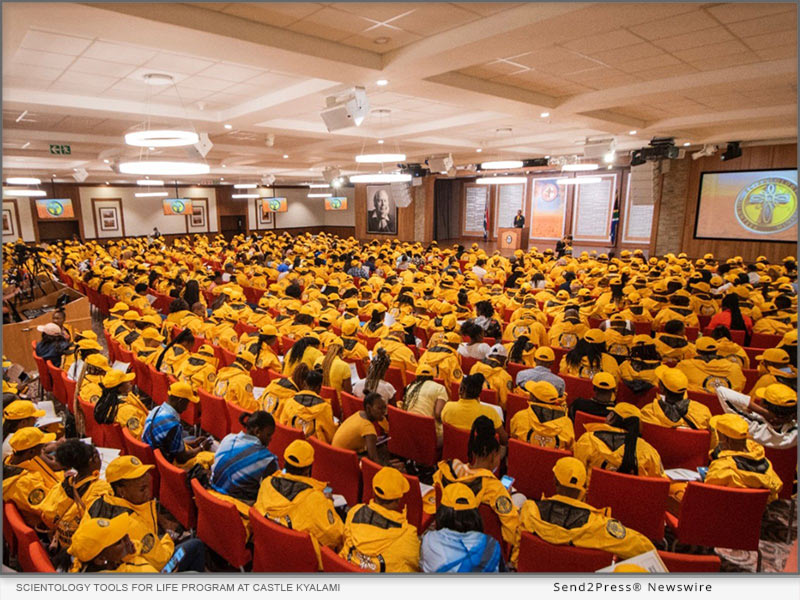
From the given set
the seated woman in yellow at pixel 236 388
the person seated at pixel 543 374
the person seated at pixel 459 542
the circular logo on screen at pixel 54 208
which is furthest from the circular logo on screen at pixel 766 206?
the circular logo on screen at pixel 54 208

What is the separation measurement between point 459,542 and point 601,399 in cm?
231

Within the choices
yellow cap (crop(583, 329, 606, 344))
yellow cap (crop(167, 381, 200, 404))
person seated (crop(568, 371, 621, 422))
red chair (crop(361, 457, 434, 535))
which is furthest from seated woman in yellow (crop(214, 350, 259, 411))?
yellow cap (crop(583, 329, 606, 344))

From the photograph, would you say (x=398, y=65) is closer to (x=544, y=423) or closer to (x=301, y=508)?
(x=544, y=423)

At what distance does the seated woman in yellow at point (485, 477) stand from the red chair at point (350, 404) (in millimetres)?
1411

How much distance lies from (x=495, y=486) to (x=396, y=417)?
143cm

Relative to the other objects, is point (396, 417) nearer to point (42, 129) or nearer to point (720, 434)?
point (720, 434)

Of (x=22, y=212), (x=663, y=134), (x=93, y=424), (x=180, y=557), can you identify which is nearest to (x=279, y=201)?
(x=22, y=212)

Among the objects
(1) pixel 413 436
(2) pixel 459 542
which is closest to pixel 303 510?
(2) pixel 459 542

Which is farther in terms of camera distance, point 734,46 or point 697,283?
point 697,283

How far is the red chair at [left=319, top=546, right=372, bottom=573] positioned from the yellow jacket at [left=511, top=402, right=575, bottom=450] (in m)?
1.83

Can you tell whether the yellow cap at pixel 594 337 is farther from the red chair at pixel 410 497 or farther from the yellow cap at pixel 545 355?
the red chair at pixel 410 497

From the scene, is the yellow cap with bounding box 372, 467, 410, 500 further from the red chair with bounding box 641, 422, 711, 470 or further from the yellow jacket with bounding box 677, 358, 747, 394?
the yellow jacket with bounding box 677, 358, 747, 394

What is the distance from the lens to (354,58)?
4676mm

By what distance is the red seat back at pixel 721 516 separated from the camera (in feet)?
9.50
